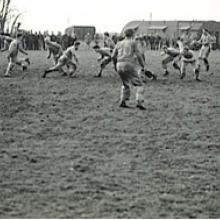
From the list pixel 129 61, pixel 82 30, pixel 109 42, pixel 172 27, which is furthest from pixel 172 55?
pixel 172 27

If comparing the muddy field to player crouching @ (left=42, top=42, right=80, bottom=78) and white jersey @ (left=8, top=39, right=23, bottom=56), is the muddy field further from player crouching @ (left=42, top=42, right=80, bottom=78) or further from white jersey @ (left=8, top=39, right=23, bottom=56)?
white jersey @ (left=8, top=39, right=23, bottom=56)

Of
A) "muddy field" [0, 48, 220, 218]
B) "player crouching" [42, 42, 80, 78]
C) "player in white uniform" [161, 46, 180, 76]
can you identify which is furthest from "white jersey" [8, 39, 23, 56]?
"player in white uniform" [161, 46, 180, 76]

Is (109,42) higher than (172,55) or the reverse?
higher

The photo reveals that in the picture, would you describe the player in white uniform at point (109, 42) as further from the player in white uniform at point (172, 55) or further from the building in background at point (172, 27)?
the building in background at point (172, 27)

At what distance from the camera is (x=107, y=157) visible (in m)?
8.56

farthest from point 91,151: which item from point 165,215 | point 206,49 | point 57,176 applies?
point 206,49

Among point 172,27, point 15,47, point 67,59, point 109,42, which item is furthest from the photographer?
point 172,27

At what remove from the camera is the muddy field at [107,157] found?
617 centimetres

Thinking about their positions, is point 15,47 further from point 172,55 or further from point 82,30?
point 82,30

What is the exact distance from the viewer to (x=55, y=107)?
13797 millimetres

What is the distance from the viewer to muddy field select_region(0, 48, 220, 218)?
20.2 feet

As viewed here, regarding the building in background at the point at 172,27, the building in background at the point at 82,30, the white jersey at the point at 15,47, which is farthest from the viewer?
the building in background at the point at 82,30

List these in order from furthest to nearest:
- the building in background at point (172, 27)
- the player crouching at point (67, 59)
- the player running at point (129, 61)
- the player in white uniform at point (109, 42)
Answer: the building in background at point (172, 27) → the player in white uniform at point (109, 42) → the player crouching at point (67, 59) → the player running at point (129, 61)

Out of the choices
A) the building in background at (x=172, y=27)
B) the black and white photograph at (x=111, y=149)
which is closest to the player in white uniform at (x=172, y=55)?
the black and white photograph at (x=111, y=149)
